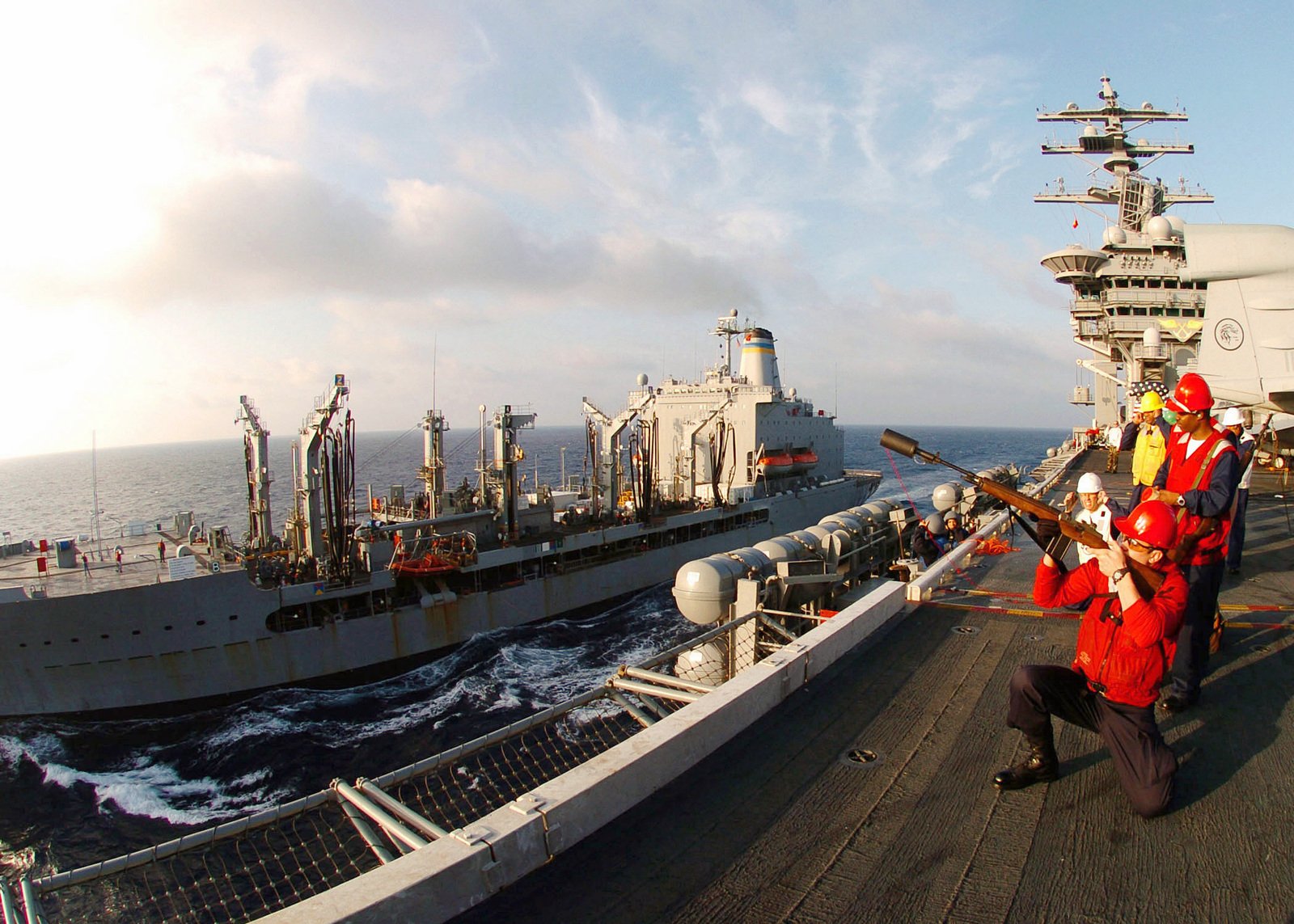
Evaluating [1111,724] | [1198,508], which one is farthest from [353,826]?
[1198,508]

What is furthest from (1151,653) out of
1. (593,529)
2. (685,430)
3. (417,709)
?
(685,430)

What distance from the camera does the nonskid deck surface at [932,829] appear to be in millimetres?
2754

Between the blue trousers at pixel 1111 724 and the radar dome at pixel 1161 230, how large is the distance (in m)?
35.1

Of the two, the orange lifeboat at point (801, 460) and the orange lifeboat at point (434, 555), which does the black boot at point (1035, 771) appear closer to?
the orange lifeboat at point (434, 555)

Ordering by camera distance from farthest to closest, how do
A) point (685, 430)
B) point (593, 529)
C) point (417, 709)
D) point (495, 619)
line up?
point (685, 430), point (593, 529), point (495, 619), point (417, 709)

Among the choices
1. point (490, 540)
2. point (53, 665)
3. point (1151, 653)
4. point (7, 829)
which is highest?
point (1151, 653)

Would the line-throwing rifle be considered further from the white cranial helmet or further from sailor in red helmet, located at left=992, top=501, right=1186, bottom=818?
the white cranial helmet

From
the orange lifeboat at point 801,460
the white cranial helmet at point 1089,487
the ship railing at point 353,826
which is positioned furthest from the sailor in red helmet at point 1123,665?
the orange lifeboat at point 801,460

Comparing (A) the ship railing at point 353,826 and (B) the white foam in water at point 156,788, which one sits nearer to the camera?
(A) the ship railing at point 353,826

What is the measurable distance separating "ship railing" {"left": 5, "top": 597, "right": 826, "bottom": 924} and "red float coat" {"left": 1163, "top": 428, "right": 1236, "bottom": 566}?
3.18m

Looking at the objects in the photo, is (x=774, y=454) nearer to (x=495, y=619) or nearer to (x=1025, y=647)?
(x=495, y=619)

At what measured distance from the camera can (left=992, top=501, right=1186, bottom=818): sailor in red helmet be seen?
10.6 feet

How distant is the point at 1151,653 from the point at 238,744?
48.5 ft

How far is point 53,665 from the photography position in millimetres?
13250
